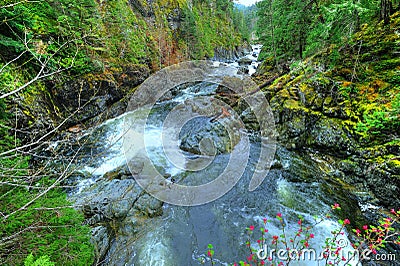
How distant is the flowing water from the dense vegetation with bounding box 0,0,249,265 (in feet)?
4.21

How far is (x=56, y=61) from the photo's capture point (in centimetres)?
995

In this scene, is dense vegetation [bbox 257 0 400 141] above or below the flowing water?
above

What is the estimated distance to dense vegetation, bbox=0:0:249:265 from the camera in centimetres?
222

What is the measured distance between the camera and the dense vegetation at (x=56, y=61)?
222 centimetres

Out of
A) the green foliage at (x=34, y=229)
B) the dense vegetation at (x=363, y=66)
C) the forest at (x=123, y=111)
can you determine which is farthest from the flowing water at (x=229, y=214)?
the dense vegetation at (x=363, y=66)

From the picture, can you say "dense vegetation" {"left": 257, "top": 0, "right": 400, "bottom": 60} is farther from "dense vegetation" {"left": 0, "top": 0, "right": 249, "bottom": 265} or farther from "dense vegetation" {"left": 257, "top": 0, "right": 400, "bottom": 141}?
"dense vegetation" {"left": 0, "top": 0, "right": 249, "bottom": 265}

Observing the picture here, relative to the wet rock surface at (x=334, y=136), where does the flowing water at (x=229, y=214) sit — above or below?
below

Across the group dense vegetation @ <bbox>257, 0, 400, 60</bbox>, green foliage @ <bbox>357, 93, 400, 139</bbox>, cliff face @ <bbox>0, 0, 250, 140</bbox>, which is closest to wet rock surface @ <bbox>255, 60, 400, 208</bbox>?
green foliage @ <bbox>357, 93, 400, 139</bbox>

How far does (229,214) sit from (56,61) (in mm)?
11070

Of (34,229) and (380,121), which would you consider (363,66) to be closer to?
(380,121)

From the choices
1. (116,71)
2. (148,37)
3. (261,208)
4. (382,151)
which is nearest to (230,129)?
(261,208)

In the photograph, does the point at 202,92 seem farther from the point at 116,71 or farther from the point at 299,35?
the point at 299,35

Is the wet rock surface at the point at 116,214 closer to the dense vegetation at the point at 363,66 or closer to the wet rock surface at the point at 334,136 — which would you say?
the wet rock surface at the point at 334,136

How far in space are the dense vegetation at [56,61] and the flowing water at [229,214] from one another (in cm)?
128
